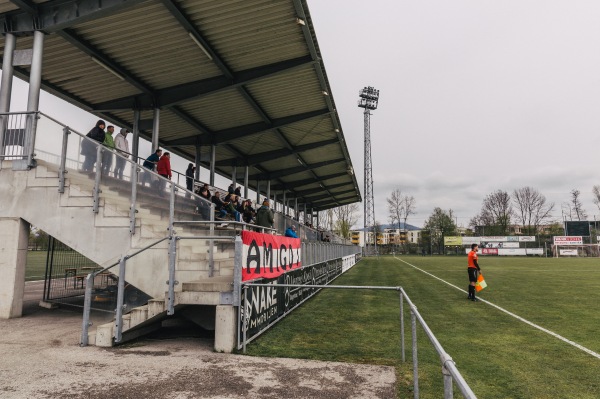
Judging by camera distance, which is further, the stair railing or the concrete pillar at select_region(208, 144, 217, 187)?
the concrete pillar at select_region(208, 144, 217, 187)

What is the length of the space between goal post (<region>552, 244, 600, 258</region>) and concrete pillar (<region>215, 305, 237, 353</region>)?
7253 cm

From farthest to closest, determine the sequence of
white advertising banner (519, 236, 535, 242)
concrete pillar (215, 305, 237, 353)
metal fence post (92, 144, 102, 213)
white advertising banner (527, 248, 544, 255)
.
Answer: white advertising banner (519, 236, 535, 242) → white advertising banner (527, 248, 544, 255) → metal fence post (92, 144, 102, 213) → concrete pillar (215, 305, 237, 353)

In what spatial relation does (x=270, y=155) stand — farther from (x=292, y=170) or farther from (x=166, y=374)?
(x=166, y=374)

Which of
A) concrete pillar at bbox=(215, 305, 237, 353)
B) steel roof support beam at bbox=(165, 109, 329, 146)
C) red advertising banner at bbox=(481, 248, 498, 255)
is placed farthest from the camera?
red advertising banner at bbox=(481, 248, 498, 255)

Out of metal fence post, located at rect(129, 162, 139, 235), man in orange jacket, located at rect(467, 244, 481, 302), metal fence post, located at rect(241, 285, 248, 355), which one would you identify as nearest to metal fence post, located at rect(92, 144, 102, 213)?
metal fence post, located at rect(129, 162, 139, 235)

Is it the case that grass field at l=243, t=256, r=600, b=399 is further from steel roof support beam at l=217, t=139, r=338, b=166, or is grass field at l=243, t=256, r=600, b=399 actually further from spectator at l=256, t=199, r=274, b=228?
steel roof support beam at l=217, t=139, r=338, b=166

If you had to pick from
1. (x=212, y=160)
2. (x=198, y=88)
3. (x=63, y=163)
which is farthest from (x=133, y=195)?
(x=212, y=160)

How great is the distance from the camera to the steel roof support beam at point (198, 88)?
13672mm

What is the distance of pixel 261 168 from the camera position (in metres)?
29.3

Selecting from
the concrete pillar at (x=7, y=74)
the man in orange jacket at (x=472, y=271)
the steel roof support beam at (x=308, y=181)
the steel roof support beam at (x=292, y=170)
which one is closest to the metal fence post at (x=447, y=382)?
the man in orange jacket at (x=472, y=271)

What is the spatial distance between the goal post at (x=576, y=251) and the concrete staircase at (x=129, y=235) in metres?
72.5

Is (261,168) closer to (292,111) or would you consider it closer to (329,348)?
(292,111)

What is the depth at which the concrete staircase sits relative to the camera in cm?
732

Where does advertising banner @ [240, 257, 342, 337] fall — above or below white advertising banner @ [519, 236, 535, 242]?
below
